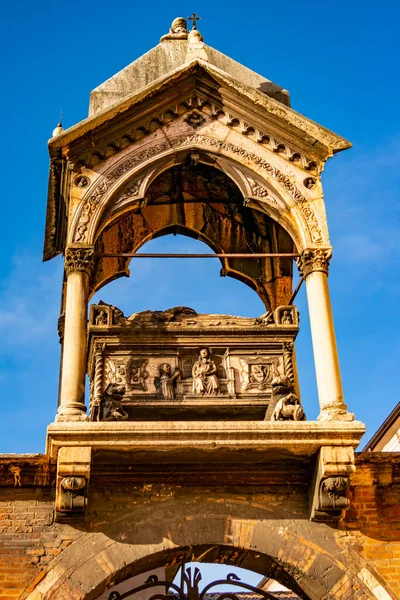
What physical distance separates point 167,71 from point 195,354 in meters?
4.44

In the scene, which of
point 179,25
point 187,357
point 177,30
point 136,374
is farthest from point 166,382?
point 179,25

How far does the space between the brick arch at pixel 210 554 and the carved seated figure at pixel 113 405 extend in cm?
128

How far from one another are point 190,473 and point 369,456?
2.09 meters

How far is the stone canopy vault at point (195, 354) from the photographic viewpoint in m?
9.87

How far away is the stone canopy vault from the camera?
987cm

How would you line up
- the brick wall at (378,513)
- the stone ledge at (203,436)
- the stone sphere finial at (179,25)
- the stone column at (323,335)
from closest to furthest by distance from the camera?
the stone ledge at (203,436) < the brick wall at (378,513) < the stone column at (323,335) < the stone sphere finial at (179,25)

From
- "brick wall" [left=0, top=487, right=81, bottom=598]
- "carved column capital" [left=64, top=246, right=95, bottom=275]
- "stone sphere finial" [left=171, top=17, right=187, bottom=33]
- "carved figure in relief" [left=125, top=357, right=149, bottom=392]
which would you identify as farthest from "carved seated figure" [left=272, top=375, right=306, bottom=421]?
"stone sphere finial" [left=171, top=17, right=187, bottom=33]

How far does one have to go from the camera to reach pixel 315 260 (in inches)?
455

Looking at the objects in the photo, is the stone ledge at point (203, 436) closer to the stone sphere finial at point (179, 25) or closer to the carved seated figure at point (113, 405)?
the carved seated figure at point (113, 405)

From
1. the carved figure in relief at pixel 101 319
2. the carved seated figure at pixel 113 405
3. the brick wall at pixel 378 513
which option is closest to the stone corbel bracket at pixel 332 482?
the brick wall at pixel 378 513

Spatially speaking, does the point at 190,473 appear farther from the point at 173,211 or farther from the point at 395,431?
the point at 395,431

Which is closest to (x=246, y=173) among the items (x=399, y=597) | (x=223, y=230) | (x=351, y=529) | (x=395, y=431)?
(x=223, y=230)

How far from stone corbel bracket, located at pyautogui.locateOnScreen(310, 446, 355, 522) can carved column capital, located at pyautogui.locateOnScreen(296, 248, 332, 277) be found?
2536 mm

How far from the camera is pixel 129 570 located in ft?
32.2
